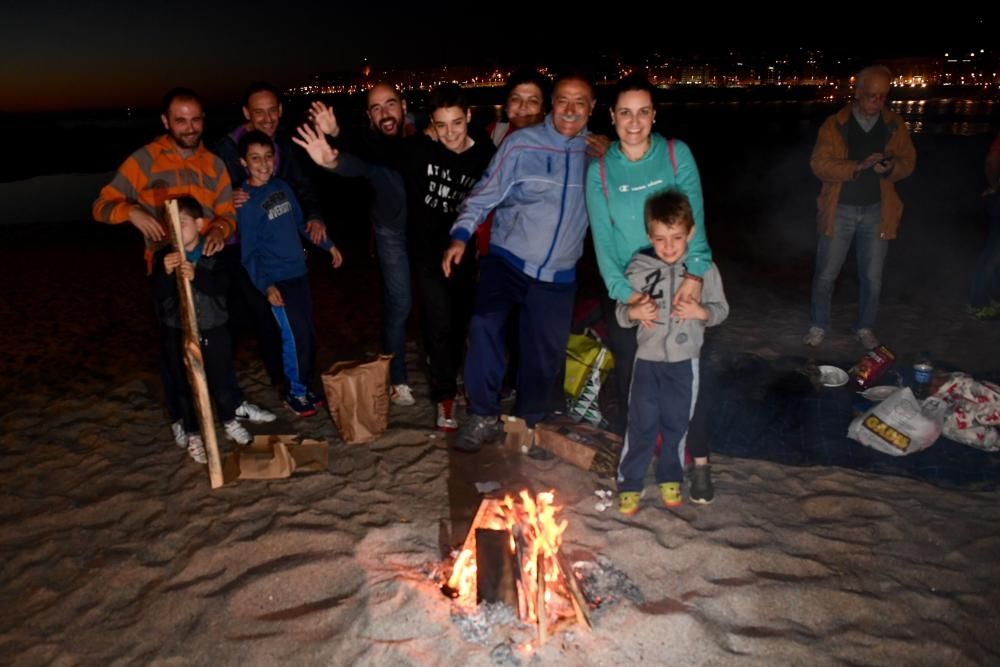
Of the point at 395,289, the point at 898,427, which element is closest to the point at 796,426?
the point at 898,427

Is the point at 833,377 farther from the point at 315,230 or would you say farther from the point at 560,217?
the point at 315,230

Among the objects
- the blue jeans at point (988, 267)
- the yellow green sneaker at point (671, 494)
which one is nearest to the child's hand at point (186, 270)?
the yellow green sneaker at point (671, 494)

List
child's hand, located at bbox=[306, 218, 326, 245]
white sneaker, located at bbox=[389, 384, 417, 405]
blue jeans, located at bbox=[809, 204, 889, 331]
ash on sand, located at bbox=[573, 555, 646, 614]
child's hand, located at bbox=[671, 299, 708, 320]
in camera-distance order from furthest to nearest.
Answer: blue jeans, located at bbox=[809, 204, 889, 331], white sneaker, located at bbox=[389, 384, 417, 405], child's hand, located at bbox=[306, 218, 326, 245], child's hand, located at bbox=[671, 299, 708, 320], ash on sand, located at bbox=[573, 555, 646, 614]

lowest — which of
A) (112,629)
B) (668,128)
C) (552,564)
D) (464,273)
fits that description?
(112,629)

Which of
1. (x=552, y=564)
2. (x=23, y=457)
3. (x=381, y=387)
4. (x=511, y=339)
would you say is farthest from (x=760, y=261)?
(x=23, y=457)

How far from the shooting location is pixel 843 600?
3143 millimetres

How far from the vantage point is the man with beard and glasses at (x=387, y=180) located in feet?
14.8

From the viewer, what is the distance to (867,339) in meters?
6.27

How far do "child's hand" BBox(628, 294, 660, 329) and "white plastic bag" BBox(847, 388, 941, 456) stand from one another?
86.1 inches

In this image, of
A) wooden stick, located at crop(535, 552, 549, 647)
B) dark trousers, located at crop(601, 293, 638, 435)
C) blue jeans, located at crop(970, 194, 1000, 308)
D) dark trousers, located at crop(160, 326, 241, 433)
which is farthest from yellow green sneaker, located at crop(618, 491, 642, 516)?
blue jeans, located at crop(970, 194, 1000, 308)

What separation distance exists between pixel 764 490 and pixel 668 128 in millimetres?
45749

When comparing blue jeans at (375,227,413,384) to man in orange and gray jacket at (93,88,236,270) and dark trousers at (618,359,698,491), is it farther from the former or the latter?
dark trousers at (618,359,698,491)

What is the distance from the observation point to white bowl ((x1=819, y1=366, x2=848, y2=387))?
220 inches

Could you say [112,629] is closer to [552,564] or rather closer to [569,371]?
[552,564]
